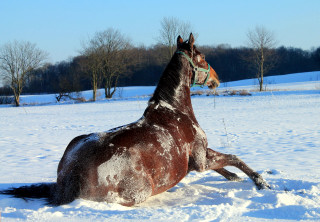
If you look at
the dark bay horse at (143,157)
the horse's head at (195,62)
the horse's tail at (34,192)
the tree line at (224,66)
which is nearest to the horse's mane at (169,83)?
the dark bay horse at (143,157)

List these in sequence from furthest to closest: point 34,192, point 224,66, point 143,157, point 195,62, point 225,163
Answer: point 224,66, point 195,62, point 225,163, point 34,192, point 143,157

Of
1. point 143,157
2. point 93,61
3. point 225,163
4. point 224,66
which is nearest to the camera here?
point 143,157

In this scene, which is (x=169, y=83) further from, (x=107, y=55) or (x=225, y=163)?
(x=107, y=55)

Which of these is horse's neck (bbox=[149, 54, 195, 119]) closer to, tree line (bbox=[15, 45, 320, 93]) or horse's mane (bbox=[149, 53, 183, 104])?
horse's mane (bbox=[149, 53, 183, 104])

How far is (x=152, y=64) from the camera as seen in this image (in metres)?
76.9

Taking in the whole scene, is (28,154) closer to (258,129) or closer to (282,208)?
(282,208)

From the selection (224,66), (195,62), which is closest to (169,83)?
(195,62)

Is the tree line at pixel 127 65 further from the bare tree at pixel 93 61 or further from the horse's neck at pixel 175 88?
the horse's neck at pixel 175 88

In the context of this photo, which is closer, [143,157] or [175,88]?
[143,157]

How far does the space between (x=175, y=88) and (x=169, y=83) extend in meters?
0.11

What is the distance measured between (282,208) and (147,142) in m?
1.61

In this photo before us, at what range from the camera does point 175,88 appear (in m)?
4.27

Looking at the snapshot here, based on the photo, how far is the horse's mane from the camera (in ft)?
13.8

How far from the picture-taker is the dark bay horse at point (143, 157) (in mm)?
3316
